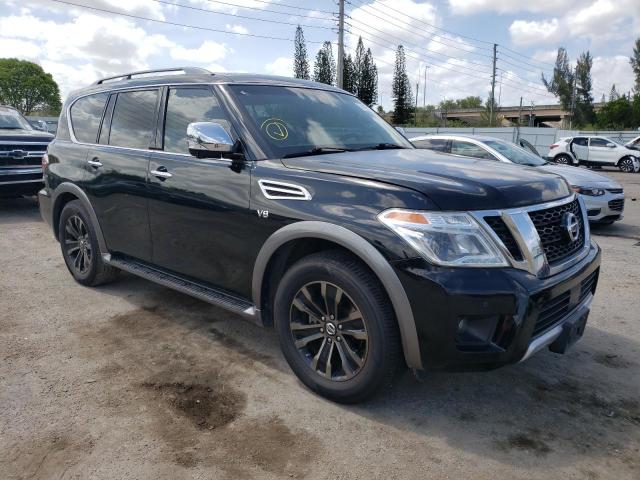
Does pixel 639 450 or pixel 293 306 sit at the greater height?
pixel 293 306

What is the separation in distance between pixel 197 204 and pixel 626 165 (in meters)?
23.6

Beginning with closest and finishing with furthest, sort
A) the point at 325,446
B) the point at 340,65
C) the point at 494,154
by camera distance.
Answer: the point at 325,446 → the point at 494,154 → the point at 340,65

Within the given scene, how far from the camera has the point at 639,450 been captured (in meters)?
2.60

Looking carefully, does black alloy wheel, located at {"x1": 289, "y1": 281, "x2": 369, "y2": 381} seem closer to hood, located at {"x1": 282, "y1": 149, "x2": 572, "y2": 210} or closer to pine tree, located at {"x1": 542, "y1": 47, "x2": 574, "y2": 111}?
hood, located at {"x1": 282, "y1": 149, "x2": 572, "y2": 210}

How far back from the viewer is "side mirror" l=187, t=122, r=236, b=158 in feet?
10.6

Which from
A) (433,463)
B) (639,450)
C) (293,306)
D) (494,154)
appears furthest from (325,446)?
(494,154)

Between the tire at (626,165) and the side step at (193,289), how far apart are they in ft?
76.6

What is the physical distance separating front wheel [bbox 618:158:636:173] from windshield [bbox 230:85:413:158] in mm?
21975

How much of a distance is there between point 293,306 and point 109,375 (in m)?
1.33

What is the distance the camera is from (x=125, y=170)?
4203 mm

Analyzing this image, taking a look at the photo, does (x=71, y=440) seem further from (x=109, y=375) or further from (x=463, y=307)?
(x=463, y=307)

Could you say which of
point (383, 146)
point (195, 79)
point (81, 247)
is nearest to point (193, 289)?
point (195, 79)

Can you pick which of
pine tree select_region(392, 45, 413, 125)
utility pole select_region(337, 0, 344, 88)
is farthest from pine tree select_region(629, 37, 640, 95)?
utility pole select_region(337, 0, 344, 88)

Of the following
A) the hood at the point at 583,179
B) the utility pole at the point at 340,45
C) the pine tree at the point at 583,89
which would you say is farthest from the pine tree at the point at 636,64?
the hood at the point at 583,179
